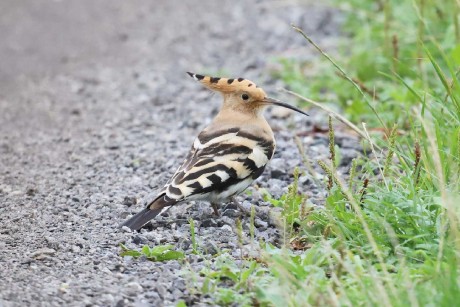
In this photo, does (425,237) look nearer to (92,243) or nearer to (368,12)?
(92,243)

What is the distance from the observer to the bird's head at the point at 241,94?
5559 mm

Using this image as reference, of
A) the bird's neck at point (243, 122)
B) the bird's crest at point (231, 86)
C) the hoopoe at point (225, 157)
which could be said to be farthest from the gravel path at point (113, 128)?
the bird's crest at point (231, 86)

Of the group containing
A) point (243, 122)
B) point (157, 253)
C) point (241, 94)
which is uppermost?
point (241, 94)

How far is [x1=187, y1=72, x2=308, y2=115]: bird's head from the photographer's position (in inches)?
219

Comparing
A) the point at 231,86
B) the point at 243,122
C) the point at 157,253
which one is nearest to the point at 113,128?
the point at 231,86

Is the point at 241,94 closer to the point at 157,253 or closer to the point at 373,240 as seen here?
the point at 157,253

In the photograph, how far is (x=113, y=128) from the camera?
6965 millimetres

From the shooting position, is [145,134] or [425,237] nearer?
[425,237]

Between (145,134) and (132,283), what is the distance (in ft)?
9.02

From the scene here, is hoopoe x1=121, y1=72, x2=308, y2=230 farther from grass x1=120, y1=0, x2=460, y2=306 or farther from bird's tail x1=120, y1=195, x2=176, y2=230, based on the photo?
grass x1=120, y1=0, x2=460, y2=306

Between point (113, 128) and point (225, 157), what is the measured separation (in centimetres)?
216

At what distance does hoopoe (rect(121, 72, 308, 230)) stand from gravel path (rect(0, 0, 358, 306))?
0.54 feet

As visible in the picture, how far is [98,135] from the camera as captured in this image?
22.3 ft

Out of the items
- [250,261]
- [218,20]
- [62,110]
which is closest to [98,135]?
[62,110]
